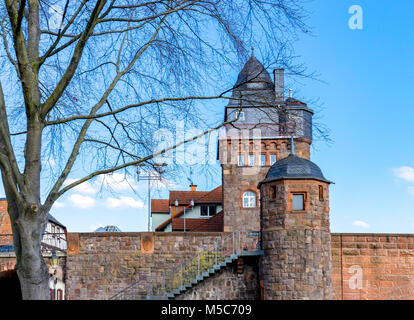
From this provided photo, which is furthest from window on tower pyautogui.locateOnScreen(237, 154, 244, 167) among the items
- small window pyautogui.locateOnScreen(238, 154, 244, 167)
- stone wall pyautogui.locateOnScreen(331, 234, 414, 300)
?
stone wall pyautogui.locateOnScreen(331, 234, 414, 300)

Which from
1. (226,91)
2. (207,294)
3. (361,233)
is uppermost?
(226,91)

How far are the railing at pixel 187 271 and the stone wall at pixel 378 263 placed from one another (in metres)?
3.58

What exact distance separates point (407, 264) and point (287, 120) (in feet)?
50.0

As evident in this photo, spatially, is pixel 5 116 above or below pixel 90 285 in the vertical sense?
above

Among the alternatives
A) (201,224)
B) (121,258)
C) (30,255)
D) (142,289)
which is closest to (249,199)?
(201,224)

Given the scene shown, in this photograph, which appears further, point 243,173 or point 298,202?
point 243,173

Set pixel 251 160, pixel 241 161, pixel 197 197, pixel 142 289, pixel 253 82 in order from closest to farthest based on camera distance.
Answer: pixel 253 82, pixel 142 289, pixel 241 161, pixel 251 160, pixel 197 197

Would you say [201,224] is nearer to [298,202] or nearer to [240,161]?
[240,161]

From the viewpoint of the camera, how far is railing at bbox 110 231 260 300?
70.8 ft

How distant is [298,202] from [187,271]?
554 centimetres

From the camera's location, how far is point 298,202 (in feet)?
62.2
